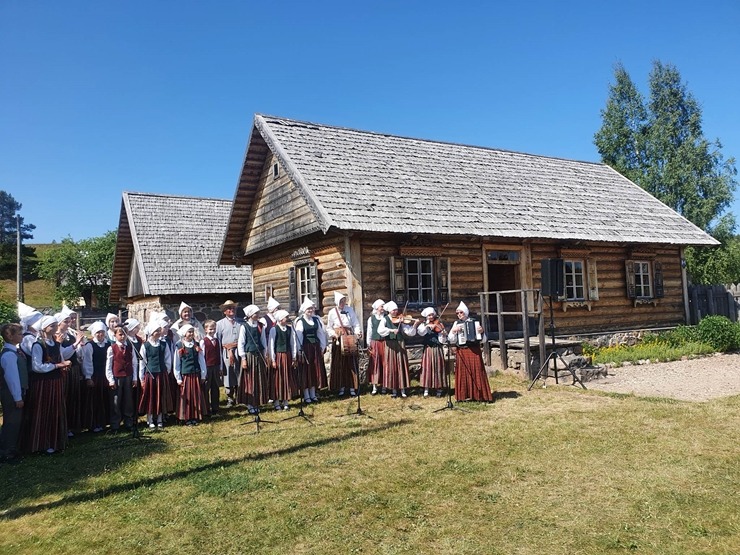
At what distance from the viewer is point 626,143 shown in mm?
29469

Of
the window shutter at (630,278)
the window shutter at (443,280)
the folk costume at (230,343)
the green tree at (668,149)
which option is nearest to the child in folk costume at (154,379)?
the folk costume at (230,343)

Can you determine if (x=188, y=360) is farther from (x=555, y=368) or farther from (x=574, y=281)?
(x=574, y=281)

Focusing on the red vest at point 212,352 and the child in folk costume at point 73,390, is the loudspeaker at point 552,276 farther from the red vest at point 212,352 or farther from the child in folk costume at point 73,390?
the child in folk costume at point 73,390

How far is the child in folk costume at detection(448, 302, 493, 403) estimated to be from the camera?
9.23 metres

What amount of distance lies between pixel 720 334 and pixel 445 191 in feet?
26.8

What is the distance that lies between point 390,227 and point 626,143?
22642mm

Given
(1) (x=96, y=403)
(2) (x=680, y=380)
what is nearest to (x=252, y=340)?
(1) (x=96, y=403)

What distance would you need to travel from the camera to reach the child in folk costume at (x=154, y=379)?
864cm

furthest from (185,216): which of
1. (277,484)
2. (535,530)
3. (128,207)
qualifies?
(535,530)

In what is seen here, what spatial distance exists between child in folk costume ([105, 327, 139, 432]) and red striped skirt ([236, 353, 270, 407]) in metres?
1.68

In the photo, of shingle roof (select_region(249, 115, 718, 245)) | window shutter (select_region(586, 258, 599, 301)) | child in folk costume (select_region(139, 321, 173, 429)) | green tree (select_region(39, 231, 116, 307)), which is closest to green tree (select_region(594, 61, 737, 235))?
shingle roof (select_region(249, 115, 718, 245))

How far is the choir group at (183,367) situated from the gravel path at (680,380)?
313 centimetres

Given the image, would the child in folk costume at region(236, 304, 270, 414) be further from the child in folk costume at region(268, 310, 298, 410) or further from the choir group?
the child in folk costume at region(268, 310, 298, 410)

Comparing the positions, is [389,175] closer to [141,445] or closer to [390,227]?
[390,227]
